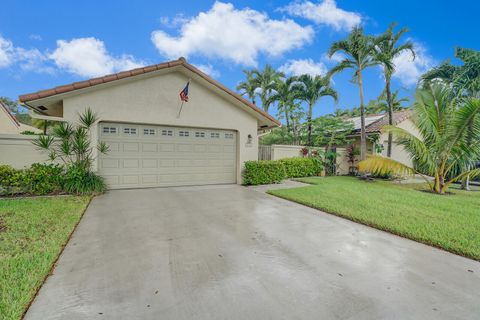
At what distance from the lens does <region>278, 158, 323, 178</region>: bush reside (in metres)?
12.1

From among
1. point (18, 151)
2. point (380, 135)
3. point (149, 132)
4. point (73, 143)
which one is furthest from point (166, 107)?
point (380, 135)

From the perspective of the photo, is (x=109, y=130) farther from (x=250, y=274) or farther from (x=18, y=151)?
(x=250, y=274)

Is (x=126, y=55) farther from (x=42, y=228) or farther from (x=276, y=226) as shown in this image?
(x=276, y=226)

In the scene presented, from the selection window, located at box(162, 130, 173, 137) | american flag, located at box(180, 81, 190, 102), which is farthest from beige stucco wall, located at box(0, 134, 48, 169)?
american flag, located at box(180, 81, 190, 102)

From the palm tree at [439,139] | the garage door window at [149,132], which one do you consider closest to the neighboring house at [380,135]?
the palm tree at [439,139]

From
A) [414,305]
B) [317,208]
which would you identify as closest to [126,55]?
[317,208]

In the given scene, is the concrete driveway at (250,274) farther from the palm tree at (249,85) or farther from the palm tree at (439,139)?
the palm tree at (249,85)

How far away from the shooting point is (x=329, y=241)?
3742 millimetres

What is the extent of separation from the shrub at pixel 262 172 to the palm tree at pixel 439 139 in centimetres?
347

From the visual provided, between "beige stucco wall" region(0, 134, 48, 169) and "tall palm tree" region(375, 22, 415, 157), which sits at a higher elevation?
"tall palm tree" region(375, 22, 415, 157)

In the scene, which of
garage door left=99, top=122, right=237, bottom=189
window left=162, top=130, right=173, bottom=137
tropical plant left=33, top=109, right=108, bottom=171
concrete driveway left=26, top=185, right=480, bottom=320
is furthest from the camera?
window left=162, top=130, right=173, bottom=137

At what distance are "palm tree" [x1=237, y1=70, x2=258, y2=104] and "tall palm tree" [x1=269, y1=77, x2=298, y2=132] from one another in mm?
2358

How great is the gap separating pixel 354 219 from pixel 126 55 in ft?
64.7

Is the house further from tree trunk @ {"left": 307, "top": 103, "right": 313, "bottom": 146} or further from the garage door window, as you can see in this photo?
tree trunk @ {"left": 307, "top": 103, "right": 313, "bottom": 146}
